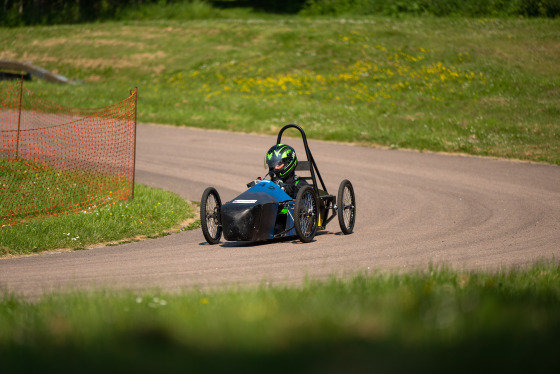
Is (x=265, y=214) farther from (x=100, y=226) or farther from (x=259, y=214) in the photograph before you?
(x=100, y=226)

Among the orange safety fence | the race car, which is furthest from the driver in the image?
the orange safety fence

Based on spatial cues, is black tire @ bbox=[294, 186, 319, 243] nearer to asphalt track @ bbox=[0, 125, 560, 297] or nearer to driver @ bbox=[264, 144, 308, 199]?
asphalt track @ bbox=[0, 125, 560, 297]

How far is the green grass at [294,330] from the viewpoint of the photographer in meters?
4.26

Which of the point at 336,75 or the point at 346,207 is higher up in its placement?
the point at 336,75

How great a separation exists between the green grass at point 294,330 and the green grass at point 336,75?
17.1 meters

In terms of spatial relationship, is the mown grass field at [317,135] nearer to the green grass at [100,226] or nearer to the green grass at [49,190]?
the green grass at [100,226]

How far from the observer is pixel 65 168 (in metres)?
17.3

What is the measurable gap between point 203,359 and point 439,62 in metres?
33.5

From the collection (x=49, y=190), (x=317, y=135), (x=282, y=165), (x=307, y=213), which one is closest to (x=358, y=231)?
(x=307, y=213)

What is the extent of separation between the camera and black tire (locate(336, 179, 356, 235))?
1184 cm

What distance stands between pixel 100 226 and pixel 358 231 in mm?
4254

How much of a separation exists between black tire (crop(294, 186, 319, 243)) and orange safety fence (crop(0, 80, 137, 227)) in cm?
436

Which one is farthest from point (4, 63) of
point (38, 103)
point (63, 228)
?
point (63, 228)

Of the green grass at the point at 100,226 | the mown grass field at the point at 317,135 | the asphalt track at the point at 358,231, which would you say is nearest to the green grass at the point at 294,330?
the mown grass field at the point at 317,135
